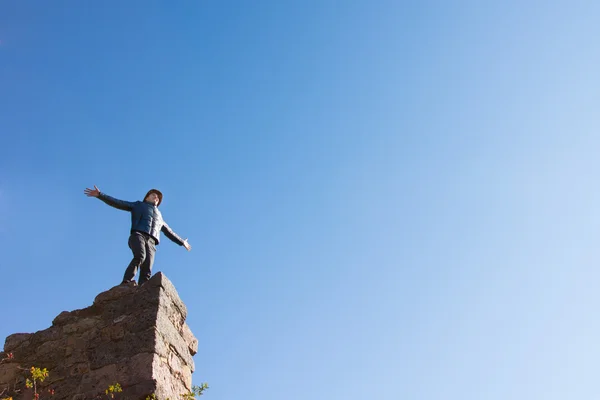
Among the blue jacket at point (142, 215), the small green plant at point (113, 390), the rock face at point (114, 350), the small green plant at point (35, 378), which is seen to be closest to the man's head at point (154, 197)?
the blue jacket at point (142, 215)

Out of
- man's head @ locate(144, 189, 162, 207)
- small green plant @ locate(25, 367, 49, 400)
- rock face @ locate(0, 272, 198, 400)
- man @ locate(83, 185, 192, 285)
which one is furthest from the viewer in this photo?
man's head @ locate(144, 189, 162, 207)

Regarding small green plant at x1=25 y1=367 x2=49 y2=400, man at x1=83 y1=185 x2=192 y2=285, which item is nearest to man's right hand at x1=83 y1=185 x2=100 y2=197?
man at x1=83 y1=185 x2=192 y2=285

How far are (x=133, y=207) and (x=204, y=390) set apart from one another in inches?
97.2

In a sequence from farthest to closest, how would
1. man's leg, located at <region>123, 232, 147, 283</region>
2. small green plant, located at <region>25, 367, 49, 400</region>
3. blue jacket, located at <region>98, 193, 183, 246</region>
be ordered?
blue jacket, located at <region>98, 193, 183, 246</region> < man's leg, located at <region>123, 232, 147, 283</region> < small green plant, located at <region>25, 367, 49, 400</region>

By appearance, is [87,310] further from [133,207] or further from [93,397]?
[133,207]

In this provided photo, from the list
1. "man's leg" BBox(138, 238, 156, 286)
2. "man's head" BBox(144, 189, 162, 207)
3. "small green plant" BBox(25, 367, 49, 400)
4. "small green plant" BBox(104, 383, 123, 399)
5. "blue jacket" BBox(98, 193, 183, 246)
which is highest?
"man's head" BBox(144, 189, 162, 207)

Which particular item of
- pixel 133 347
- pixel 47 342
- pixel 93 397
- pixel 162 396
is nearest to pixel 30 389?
pixel 47 342

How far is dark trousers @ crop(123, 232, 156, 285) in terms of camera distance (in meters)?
5.61

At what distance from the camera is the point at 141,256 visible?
5.77m

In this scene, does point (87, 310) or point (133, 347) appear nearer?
point (133, 347)

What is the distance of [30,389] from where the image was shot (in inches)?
181

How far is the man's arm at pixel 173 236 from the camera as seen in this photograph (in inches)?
272

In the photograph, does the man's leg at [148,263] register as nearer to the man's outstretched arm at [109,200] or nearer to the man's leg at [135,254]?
the man's leg at [135,254]

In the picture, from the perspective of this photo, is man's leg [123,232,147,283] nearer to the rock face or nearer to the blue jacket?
the blue jacket
